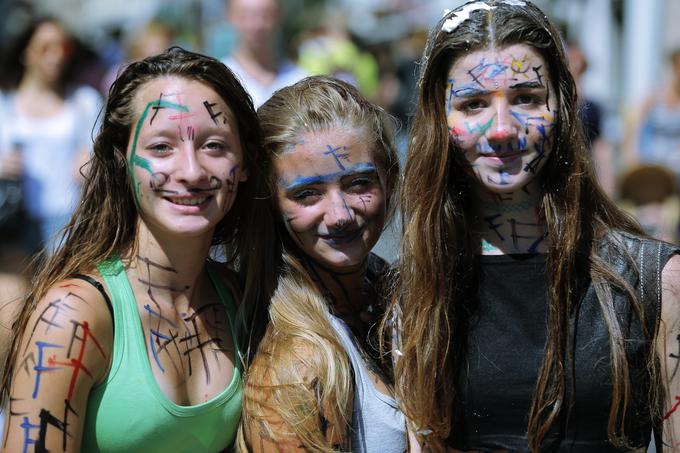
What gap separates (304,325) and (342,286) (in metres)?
0.33

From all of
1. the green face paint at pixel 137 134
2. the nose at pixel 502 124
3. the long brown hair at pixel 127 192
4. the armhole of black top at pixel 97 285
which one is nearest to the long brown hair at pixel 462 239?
the nose at pixel 502 124

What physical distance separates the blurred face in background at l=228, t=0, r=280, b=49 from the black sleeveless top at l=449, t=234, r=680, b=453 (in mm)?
3416

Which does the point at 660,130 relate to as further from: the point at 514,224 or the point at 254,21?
the point at 514,224

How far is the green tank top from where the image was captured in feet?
9.01

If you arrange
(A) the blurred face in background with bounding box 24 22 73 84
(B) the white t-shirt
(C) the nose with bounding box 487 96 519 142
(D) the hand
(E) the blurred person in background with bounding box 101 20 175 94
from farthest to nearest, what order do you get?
(E) the blurred person in background with bounding box 101 20 175 94, (A) the blurred face in background with bounding box 24 22 73 84, (B) the white t-shirt, (D) the hand, (C) the nose with bounding box 487 96 519 142

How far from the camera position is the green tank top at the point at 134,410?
2746 mm

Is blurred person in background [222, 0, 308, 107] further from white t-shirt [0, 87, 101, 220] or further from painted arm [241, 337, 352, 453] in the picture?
painted arm [241, 337, 352, 453]

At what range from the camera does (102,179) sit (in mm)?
3064

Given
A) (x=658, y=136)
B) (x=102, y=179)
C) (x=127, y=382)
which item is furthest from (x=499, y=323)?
(x=658, y=136)

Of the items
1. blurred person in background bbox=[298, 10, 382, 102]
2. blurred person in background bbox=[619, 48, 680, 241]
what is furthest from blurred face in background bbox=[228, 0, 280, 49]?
blurred person in background bbox=[619, 48, 680, 241]

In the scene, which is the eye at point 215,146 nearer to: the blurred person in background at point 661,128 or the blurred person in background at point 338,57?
the blurred person in background at point 338,57

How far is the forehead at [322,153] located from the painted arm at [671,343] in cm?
103

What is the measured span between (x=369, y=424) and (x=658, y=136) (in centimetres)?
521

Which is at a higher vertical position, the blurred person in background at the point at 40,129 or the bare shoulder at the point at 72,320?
the blurred person in background at the point at 40,129
